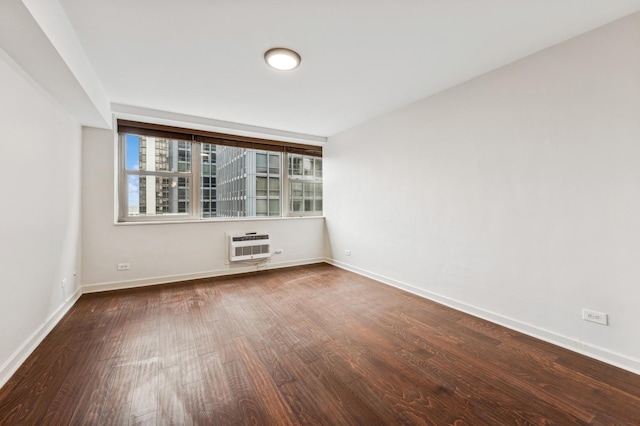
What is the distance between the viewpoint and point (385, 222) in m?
4.04

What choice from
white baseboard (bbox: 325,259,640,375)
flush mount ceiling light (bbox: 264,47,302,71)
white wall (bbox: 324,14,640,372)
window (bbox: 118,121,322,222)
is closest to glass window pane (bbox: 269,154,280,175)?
window (bbox: 118,121,322,222)

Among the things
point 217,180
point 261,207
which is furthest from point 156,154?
point 261,207

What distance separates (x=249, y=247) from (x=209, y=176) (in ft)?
4.45

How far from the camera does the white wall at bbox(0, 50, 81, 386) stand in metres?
1.86

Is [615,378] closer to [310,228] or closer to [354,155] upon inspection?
[354,155]

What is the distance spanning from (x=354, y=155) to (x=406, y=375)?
3490 millimetres

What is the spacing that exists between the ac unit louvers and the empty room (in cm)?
77

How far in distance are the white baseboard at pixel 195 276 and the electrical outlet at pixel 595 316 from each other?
388cm

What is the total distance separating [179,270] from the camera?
4.12 metres

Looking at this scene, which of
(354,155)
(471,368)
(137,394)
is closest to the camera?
(137,394)

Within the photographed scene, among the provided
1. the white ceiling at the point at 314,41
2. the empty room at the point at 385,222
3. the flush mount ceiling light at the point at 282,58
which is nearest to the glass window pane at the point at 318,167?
the empty room at the point at 385,222

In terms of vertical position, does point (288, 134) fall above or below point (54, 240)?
above

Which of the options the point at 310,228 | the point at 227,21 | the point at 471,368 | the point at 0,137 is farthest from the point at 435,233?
the point at 0,137

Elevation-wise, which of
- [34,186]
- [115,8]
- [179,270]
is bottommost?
[179,270]
